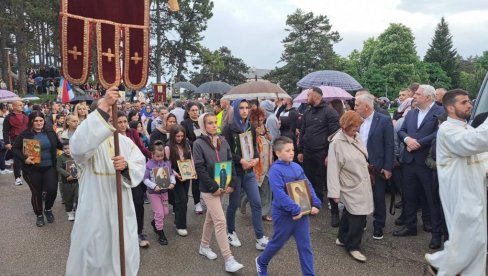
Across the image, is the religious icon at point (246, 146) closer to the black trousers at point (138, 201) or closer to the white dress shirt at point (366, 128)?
the black trousers at point (138, 201)

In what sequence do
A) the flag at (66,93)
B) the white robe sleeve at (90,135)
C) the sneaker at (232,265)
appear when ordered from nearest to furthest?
1. the white robe sleeve at (90,135)
2. the sneaker at (232,265)
3. the flag at (66,93)

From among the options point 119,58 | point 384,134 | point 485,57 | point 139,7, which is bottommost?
point 384,134

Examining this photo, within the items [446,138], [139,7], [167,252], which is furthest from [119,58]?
[446,138]

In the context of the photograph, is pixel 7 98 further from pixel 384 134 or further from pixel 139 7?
pixel 384 134

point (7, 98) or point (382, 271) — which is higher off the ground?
point (7, 98)

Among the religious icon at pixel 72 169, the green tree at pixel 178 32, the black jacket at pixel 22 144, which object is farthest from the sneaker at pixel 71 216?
the green tree at pixel 178 32

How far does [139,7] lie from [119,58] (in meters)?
0.52

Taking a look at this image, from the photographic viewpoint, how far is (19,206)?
24.8ft

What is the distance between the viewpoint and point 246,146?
5.29 metres

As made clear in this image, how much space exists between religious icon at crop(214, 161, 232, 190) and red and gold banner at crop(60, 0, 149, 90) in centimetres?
151

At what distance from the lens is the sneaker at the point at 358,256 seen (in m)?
4.75

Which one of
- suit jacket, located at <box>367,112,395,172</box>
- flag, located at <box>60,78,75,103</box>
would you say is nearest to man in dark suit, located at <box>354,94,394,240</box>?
suit jacket, located at <box>367,112,395,172</box>

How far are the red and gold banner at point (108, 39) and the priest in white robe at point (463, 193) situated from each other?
3082mm

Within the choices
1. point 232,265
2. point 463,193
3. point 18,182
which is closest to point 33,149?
point 232,265
